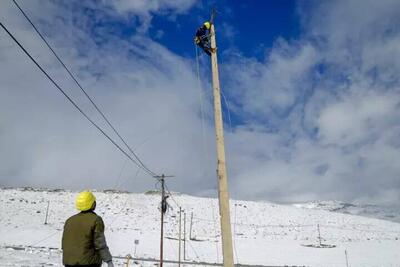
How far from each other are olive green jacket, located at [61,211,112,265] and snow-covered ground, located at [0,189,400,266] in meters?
34.2

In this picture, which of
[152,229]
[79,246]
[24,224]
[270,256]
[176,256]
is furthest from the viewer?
[152,229]

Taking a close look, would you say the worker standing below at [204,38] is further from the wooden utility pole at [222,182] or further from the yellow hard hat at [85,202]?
the yellow hard hat at [85,202]

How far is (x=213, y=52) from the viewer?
10.3 meters

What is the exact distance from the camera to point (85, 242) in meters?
5.31

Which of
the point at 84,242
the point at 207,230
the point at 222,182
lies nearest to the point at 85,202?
the point at 84,242

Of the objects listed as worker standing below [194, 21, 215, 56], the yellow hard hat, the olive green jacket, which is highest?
worker standing below [194, 21, 215, 56]

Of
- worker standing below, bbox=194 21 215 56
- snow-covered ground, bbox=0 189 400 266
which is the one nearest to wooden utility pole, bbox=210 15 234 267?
worker standing below, bbox=194 21 215 56

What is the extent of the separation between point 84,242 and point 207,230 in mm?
76259

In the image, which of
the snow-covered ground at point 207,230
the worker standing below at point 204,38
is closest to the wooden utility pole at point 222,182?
the worker standing below at point 204,38

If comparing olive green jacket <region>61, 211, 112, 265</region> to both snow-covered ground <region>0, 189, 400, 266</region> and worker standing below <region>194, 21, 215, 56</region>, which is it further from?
snow-covered ground <region>0, 189, 400, 266</region>

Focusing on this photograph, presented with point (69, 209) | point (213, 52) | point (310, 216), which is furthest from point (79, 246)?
point (310, 216)

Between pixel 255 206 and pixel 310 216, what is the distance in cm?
1525

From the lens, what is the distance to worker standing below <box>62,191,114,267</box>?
5281mm

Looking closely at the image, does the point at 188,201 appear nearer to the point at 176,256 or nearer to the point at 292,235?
the point at 292,235
